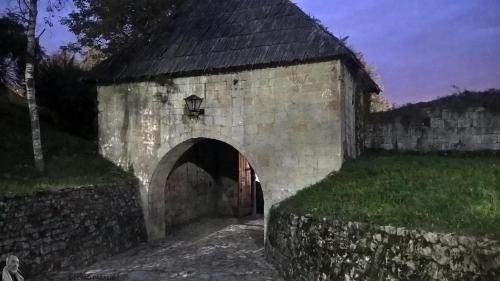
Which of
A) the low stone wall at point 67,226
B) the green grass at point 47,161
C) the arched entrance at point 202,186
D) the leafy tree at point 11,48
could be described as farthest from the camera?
the leafy tree at point 11,48

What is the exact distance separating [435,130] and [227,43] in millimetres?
5776

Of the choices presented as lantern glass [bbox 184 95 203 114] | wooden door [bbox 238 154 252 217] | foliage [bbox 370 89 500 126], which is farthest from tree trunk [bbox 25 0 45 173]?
foliage [bbox 370 89 500 126]

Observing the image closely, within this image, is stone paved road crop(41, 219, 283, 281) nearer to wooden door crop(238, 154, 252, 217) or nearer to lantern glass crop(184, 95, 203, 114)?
wooden door crop(238, 154, 252, 217)

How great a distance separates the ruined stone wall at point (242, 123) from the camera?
Result: 31.7ft

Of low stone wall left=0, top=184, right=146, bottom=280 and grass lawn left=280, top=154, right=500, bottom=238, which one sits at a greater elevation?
grass lawn left=280, top=154, right=500, bottom=238

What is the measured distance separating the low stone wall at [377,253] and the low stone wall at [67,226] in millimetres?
4149

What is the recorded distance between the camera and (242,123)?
1042 cm

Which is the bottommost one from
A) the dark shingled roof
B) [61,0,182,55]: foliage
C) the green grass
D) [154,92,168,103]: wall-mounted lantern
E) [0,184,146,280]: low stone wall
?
[0,184,146,280]: low stone wall

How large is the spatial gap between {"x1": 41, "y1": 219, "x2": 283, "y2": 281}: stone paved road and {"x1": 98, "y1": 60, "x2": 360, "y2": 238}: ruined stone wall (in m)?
1.10

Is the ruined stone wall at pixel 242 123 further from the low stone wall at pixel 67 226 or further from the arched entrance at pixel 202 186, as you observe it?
the low stone wall at pixel 67 226

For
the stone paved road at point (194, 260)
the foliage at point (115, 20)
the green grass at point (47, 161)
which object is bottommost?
the stone paved road at point (194, 260)

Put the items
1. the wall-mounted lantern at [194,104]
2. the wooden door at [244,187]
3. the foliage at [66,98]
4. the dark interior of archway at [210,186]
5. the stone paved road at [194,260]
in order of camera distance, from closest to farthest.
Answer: the stone paved road at [194,260]
the wall-mounted lantern at [194,104]
the dark interior of archway at [210,186]
the wooden door at [244,187]
the foliage at [66,98]

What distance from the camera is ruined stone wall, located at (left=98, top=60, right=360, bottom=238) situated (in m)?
9.65

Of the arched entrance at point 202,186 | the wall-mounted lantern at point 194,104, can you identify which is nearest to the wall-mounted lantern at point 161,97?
the wall-mounted lantern at point 194,104
